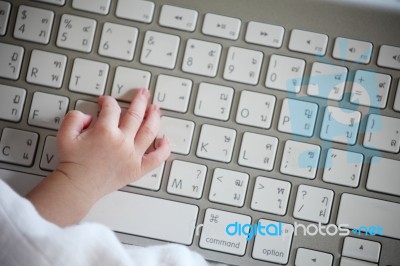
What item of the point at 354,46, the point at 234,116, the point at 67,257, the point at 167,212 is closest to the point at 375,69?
the point at 354,46

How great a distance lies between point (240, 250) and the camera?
490 millimetres

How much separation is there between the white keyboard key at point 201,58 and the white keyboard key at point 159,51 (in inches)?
0.6

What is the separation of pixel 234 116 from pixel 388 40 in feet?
0.69

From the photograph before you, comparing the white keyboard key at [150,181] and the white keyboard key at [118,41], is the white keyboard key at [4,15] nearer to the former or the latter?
the white keyboard key at [118,41]

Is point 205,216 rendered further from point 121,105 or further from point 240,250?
point 121,105

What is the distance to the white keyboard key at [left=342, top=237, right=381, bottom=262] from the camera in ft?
1.60

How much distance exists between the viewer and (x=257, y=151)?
0.49 metres

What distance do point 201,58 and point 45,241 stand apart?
0.27m

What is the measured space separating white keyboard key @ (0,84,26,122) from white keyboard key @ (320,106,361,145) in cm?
36

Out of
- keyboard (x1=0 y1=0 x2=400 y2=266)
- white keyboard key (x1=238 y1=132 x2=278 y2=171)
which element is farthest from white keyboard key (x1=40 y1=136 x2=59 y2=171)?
white keyboard key (x1=238 y1=132 x2=278 y2=171)

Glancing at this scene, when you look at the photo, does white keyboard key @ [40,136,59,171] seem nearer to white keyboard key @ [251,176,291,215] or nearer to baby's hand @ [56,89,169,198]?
baby's hand @ [56,89,169,198]

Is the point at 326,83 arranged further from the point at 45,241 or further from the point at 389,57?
the point at 45,241

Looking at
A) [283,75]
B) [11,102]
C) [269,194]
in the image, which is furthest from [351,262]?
[11,102]

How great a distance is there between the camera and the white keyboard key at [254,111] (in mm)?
488
